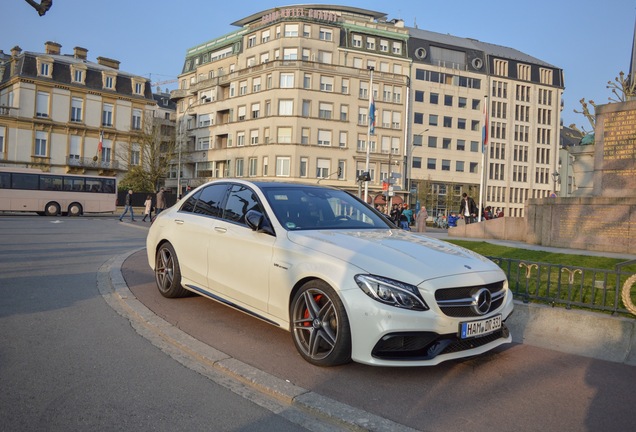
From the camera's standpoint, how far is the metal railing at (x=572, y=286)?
553cm

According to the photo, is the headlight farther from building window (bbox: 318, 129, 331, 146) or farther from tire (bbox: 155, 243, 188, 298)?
building window (bbox: 318, 129, 331, 146)

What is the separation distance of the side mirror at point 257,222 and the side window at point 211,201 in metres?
1.01

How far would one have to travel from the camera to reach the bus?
32000 millimetres

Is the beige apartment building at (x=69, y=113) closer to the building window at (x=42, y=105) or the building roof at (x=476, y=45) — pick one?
the building window at (x=42, y=105)

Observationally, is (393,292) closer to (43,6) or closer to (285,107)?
(43,6)

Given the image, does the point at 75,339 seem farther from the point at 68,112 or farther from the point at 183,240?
the point at 68,112

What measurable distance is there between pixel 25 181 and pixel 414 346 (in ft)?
114

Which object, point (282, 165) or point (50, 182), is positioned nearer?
point (50, 182)

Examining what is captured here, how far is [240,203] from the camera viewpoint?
18.7ft

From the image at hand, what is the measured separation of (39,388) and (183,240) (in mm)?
2952

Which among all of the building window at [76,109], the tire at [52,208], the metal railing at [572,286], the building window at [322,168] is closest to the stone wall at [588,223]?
the metal railing at [572,286]

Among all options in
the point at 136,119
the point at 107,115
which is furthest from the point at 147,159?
the point at 136,119

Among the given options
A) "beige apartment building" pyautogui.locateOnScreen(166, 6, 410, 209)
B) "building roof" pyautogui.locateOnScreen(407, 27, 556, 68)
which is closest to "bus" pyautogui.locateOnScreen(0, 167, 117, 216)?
"beige apartment building" pyautogui.locateOnScreen(166, 6, 410, 209)

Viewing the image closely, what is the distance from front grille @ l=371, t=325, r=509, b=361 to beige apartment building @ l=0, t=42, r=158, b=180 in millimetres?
56959
